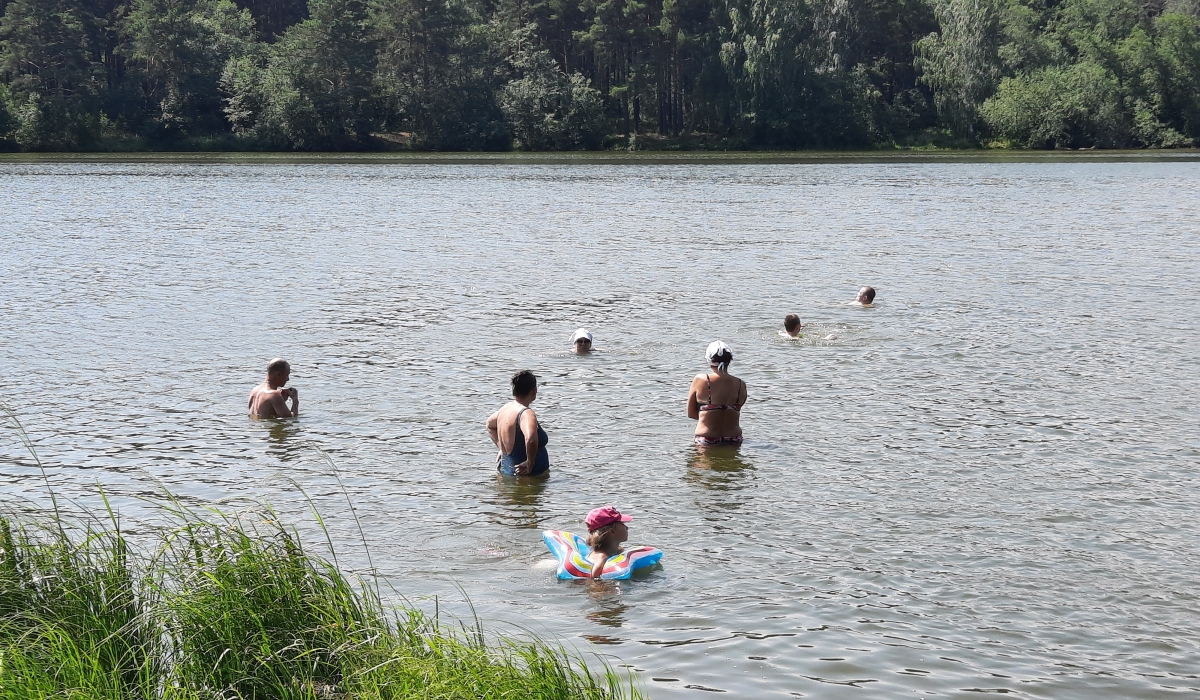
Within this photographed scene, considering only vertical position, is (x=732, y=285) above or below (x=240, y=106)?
below

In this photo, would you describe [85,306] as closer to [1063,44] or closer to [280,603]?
[280,603]

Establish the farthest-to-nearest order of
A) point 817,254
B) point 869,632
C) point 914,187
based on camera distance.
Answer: point 914,187 < point 817,254 < point 869,632

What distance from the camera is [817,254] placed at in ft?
105

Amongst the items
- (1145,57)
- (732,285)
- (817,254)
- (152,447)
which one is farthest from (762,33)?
(152,447)

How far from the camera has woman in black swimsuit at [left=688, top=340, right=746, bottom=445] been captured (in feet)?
42.4

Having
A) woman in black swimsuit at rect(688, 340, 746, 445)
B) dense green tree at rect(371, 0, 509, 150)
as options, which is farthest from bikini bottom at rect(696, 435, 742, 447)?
dense green tree at rect(371, 0, 509, 150)

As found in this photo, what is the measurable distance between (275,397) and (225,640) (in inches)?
321

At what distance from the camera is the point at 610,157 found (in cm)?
9450

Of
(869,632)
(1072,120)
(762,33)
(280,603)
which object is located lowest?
(869,632)

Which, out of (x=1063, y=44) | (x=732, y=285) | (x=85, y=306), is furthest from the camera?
(x=1063, y=44)

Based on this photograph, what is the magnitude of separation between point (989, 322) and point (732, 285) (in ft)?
21.5

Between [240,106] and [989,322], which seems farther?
[240,106]

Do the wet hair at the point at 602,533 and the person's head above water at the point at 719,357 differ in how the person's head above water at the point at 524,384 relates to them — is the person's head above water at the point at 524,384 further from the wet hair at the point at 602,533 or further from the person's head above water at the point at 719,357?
the wet hair at the point at 602,533

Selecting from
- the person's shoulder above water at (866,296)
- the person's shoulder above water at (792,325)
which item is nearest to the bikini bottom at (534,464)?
the person's shoulder above water at (792,325)
